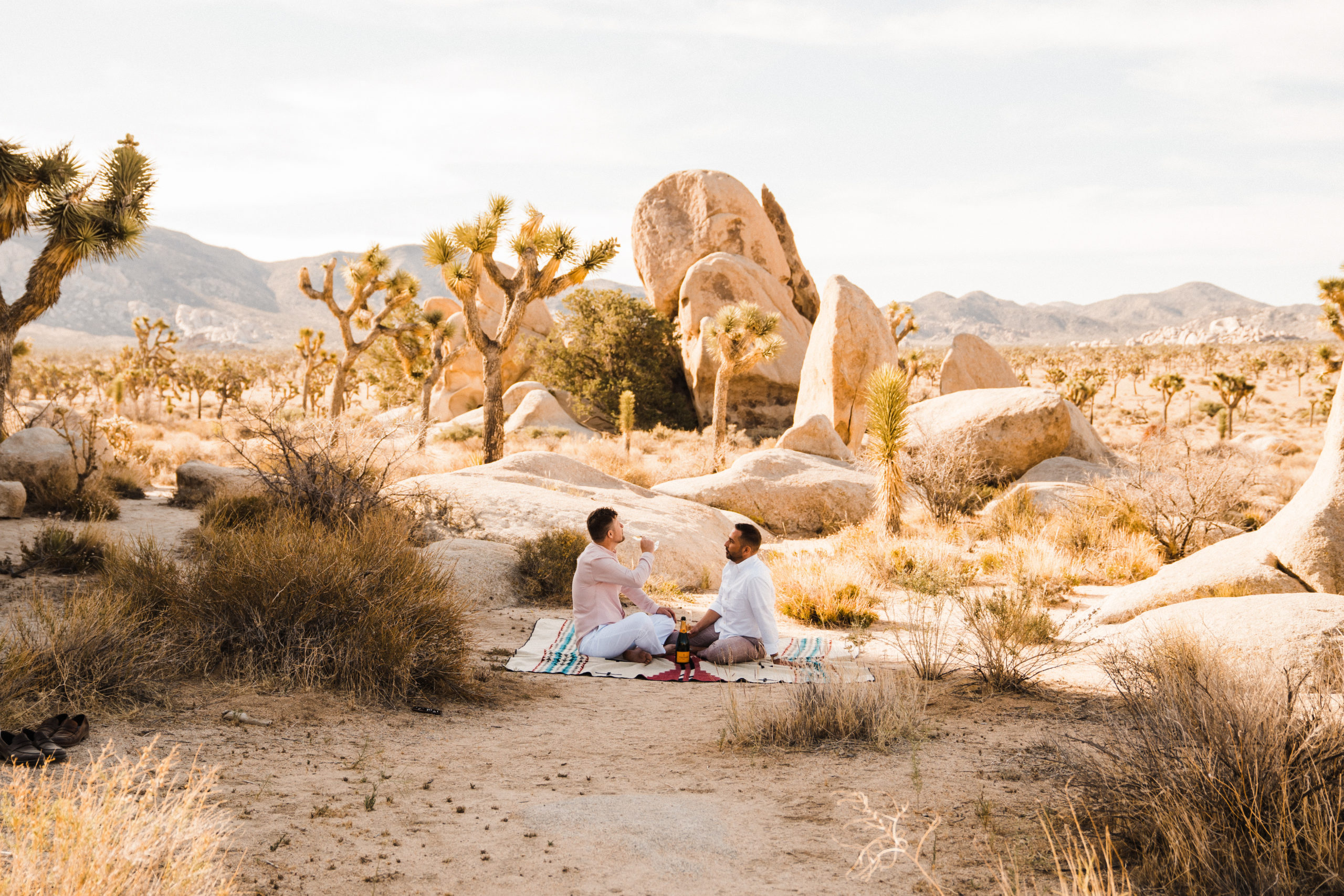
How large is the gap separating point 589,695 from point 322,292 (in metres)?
22.9

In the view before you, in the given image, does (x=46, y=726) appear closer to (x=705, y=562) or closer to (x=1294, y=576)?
(x=705, y=562)

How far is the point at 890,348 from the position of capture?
2275cm

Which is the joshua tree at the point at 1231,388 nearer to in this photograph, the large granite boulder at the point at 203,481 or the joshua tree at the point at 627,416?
the joshua tree at the point at 627,416

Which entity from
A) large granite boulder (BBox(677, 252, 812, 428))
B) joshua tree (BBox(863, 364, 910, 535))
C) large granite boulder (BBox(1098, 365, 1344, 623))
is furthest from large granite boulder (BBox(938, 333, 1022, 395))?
large granite boulder (BBox(1098, 365, 1344, 623))

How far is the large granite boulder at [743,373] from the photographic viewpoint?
1107 inches

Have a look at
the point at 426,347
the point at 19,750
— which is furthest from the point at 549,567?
the point at 426,347

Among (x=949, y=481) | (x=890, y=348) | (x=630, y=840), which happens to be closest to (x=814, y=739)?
(x=630, y=840)

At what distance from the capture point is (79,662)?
4730 mm

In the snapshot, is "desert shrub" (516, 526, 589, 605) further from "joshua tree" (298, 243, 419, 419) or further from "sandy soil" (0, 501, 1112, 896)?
"joshua tree" (298, 243, 419, 419)

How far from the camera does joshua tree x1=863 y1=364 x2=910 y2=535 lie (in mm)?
12961

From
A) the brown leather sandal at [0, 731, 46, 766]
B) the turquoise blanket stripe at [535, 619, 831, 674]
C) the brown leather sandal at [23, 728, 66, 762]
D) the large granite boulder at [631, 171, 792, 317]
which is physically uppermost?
the large granite boulder at [631, 171, 792, 317]

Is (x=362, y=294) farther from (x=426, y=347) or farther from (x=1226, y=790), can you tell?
(x=1226, y=790)

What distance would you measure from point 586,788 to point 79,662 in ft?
9.61

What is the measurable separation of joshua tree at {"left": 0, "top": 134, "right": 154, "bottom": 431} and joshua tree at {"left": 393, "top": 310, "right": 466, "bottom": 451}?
32.4ft
